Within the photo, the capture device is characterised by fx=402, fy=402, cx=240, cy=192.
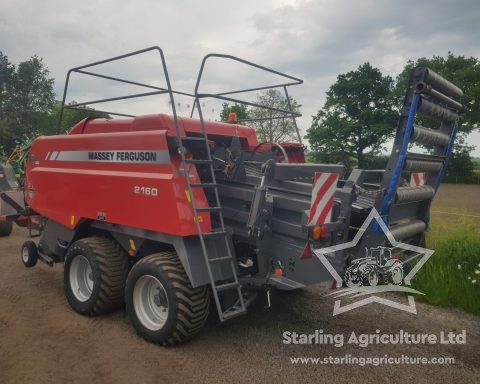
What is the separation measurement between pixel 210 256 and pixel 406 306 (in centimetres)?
253

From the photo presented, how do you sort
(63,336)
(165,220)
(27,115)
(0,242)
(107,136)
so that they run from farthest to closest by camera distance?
(27,115) → (0,242) → (107,136) → (63,336) → (165,220)

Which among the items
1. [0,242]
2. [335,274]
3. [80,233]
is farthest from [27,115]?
[335,274]

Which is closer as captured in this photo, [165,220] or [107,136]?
[165,220]

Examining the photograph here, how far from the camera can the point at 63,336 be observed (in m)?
3.78

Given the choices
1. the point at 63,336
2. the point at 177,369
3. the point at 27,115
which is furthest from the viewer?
the point at 27,115

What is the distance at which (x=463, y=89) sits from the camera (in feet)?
104

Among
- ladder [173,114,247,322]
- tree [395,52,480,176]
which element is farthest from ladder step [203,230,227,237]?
tree [395,52,480,176]

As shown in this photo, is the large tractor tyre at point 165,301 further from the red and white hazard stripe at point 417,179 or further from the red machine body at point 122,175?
the red and white hazard stripe at point 417,179

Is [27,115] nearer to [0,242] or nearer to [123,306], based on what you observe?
[0,242]

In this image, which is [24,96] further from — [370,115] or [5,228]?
[5,228]

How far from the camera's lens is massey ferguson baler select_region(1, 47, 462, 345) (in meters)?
3.41

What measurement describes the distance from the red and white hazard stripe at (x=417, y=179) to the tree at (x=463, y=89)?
29.7m

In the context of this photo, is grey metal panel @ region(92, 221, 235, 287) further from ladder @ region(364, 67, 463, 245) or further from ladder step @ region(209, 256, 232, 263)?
ladder @ region(364, 67, 463, 245)

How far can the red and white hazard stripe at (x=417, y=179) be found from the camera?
416 cm
